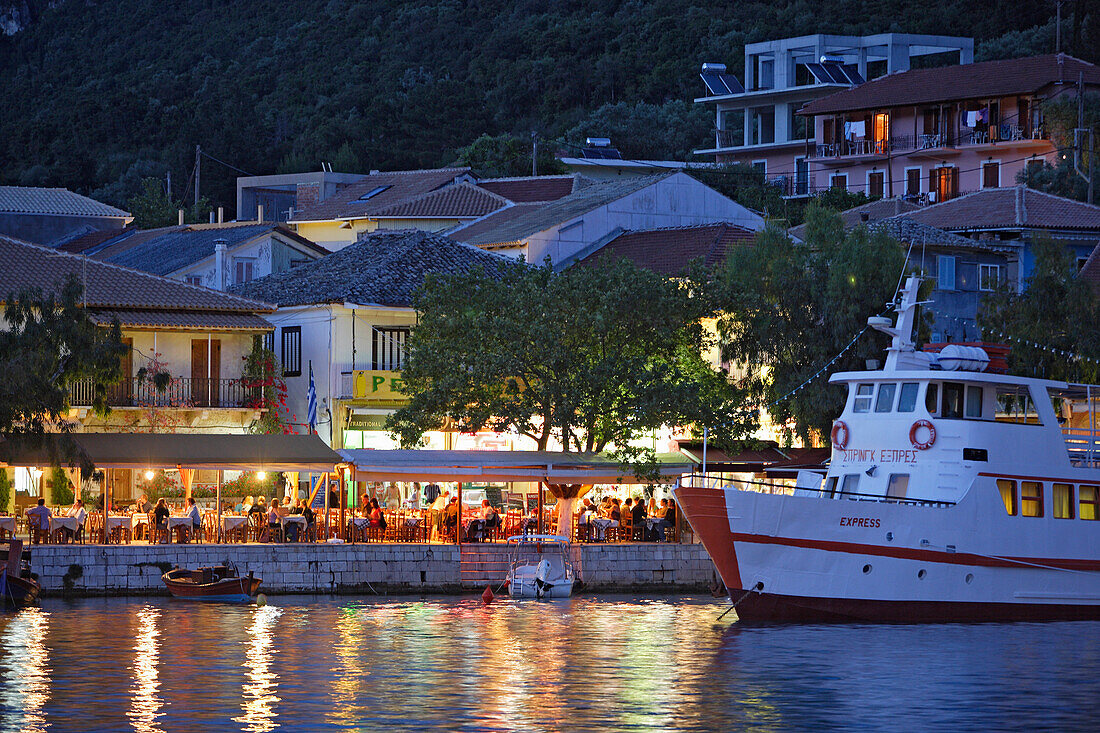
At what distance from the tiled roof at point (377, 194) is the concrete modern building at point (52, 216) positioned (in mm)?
10307

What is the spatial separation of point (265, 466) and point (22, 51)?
11327cm

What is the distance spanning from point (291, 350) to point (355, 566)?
12.3 metres

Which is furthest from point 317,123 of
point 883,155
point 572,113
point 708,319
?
point 708,319

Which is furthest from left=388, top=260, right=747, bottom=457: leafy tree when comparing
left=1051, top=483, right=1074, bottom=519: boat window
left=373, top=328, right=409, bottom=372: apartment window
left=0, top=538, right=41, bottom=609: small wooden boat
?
left=0, top=538, right=41, bottom=609: small wooden boat

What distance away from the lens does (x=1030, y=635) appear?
110 ft

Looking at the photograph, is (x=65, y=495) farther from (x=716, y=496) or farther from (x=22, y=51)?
(x=22, y=51)

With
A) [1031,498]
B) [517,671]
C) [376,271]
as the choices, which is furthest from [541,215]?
[517,671]

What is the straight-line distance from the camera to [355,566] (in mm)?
40000

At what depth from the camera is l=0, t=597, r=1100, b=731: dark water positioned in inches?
921

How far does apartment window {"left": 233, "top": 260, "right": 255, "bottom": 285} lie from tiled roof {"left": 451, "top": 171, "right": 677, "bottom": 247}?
717 centimetres

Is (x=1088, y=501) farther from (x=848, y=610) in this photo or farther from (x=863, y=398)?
(x=848, y=610)

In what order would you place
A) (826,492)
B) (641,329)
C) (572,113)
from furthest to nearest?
(572,113) < (641,329) < (826,492)

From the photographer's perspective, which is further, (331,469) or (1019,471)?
(331,469)

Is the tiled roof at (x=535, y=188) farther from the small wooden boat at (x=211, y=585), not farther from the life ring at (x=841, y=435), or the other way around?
the life ring at (x=841, y=435)
